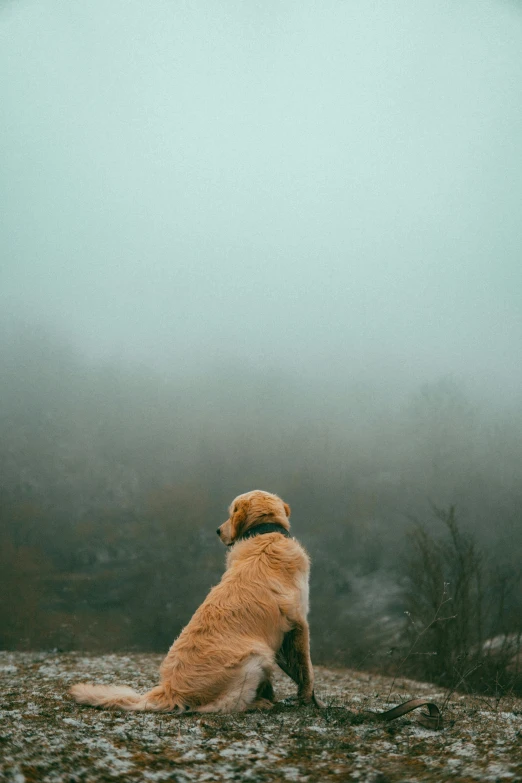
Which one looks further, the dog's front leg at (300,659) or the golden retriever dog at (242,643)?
the dog's front leg at (300,659)

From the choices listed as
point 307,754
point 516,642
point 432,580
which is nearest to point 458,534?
point 432,580

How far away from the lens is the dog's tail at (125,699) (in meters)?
4.88

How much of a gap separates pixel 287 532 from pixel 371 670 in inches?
265

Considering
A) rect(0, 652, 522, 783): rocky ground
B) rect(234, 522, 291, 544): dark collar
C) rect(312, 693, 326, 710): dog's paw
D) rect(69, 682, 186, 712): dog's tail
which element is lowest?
rect(312, 693, 326, 710): dog's paw

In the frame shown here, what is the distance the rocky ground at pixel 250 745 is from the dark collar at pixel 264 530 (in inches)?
65.2

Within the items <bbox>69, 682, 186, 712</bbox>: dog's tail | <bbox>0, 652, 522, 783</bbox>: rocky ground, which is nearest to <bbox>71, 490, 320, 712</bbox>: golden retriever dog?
<bbox>69, 682, 186, 712</bbox>: dog's tail

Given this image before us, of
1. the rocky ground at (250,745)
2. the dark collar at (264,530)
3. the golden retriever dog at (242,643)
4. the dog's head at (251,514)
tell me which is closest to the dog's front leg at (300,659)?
the golden retriever dog at (242,643)

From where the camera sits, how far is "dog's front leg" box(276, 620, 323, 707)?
5.34 meters

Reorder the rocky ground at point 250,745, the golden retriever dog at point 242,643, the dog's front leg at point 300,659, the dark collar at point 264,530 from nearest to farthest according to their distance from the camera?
the rocky ground at point 250,745, the golden retriever dog at point 242,643, the dog's front leg at point 300,659, the dark collar at point 264,530

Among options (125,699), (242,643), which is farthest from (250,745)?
(125,699)

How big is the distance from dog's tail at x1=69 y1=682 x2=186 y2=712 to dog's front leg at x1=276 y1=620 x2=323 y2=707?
3.70 ft

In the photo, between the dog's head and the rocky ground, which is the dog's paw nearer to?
the rocky ground

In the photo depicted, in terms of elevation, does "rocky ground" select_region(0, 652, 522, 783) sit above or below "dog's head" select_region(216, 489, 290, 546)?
below

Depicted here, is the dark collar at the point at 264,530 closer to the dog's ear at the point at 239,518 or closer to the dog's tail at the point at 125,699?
the dog's ear at the point at 239,518
